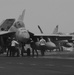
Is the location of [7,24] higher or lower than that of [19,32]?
higher

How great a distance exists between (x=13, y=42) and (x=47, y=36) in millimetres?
6878

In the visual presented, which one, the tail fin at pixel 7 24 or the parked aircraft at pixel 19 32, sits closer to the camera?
the parked aircraft at pixel 19 32

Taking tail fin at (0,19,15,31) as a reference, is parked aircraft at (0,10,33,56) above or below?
below

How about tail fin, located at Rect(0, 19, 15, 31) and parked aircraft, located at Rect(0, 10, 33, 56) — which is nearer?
parked aircraft, located at Rect(0, 10, 33, 56)

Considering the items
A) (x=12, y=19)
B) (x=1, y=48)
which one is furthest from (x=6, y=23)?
(x=1, y=48)

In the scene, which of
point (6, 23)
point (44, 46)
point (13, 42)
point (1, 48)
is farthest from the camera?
point (6, 23)

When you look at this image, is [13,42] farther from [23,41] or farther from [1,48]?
[1,48]

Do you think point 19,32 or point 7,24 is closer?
point 19,32

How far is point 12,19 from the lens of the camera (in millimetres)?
45500

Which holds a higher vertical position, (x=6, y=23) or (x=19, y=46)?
(x=6, y=23)

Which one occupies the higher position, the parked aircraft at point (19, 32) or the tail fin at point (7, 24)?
the tail fin at point (7, 24)

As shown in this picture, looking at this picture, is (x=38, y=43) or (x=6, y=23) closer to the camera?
(x=38, y=43)

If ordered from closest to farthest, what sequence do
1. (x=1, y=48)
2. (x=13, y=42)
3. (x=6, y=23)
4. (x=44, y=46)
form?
1. (x=13, y=42)
2. (x=44, y=46)
3. (x=1, y=48)
4. (x=6, y=23)

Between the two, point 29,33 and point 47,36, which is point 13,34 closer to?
point 29,33
